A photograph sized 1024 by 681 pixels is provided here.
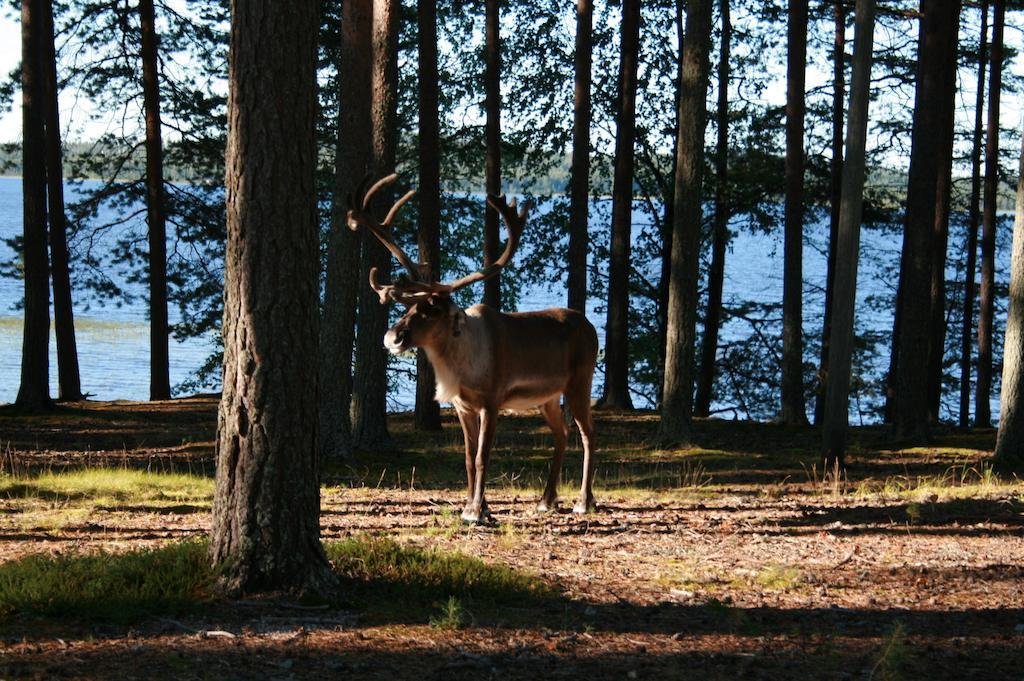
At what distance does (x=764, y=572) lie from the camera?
328 inches

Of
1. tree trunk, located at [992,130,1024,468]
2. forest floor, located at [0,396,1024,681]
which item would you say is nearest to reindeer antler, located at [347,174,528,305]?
forest floor, located at [0,396,1024,681]

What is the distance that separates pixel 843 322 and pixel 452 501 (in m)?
6.40

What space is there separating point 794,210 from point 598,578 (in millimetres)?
15881

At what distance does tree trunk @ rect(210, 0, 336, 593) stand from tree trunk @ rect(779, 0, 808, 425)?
16.5m

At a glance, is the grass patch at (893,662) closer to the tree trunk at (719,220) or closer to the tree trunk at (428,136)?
the tree trunk at (428,136)

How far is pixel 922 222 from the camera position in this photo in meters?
18.0

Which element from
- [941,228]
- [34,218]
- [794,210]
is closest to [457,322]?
[34,218]

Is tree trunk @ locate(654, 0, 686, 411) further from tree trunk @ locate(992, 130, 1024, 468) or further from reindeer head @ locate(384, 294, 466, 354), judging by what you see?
reindeer head @ locate(384, 294, 466, 354)

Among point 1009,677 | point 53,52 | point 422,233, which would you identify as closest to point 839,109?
point 422,233

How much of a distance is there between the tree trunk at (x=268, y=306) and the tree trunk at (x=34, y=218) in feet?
48.7

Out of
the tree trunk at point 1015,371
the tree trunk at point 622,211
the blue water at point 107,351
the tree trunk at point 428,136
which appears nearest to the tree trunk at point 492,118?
the tree trunk at point 428,136

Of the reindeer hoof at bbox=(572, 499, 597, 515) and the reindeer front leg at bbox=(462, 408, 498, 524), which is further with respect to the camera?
the reindeer hoof at bbox=(572, 499, 597, 515)

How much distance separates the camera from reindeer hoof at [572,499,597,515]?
10906mm

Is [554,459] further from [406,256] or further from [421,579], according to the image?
[421,579]
